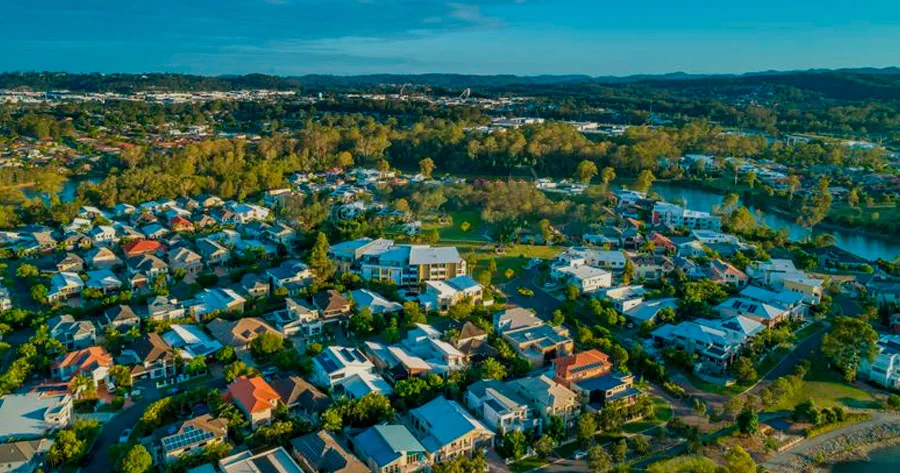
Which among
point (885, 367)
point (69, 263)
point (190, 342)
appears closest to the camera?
point (885, 367)

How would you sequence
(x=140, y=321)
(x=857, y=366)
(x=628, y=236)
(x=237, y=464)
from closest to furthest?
(x=237, y=464) < (x=857, y=366) < (x=140, y=321) < (x=628, y=236)

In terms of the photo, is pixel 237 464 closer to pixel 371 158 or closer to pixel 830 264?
pixel 830 264

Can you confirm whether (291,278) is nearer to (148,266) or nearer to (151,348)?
(148,266)

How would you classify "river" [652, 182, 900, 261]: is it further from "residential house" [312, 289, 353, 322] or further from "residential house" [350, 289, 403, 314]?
"residential house" [312, 289, 353, 322]

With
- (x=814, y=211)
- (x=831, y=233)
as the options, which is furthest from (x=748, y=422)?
(x=831, y=233)

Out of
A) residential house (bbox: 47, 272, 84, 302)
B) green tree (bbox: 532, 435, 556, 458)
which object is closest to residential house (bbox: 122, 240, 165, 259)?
residential house (bbox: 47, 272, 84, 302)

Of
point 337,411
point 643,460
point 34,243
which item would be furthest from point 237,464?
point 34,243

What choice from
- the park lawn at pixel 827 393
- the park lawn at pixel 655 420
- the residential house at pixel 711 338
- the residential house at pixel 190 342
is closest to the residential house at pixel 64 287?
the residential house at pixel 190 342
